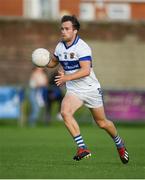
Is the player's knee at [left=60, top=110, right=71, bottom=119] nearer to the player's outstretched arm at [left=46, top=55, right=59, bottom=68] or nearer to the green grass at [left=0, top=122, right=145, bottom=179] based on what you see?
the green grass at [left=0, top=122, right=145, bottom=179]

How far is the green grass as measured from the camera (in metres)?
12.0

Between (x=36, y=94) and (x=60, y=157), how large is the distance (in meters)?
13.5

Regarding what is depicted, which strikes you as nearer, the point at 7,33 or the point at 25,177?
the point at 25,177

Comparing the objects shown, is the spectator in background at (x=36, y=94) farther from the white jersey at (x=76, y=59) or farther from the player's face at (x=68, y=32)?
the player's face at (x=68, y=32)

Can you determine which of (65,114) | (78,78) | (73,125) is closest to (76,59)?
(78,78)

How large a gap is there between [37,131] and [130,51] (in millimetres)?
12132

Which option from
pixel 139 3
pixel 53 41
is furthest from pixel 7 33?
pixel 139 3

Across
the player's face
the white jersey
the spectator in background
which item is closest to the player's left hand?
the white jersey

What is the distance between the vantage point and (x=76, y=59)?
541 inches

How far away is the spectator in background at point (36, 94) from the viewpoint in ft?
91.6

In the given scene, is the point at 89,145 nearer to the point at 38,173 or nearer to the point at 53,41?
the point at 38,173

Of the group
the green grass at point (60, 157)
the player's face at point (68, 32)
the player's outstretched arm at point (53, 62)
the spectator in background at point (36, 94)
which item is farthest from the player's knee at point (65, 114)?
the spectator in background at point (36, 94)

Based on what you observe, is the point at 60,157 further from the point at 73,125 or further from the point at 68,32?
the point at 68,32

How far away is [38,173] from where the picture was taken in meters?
11.9
